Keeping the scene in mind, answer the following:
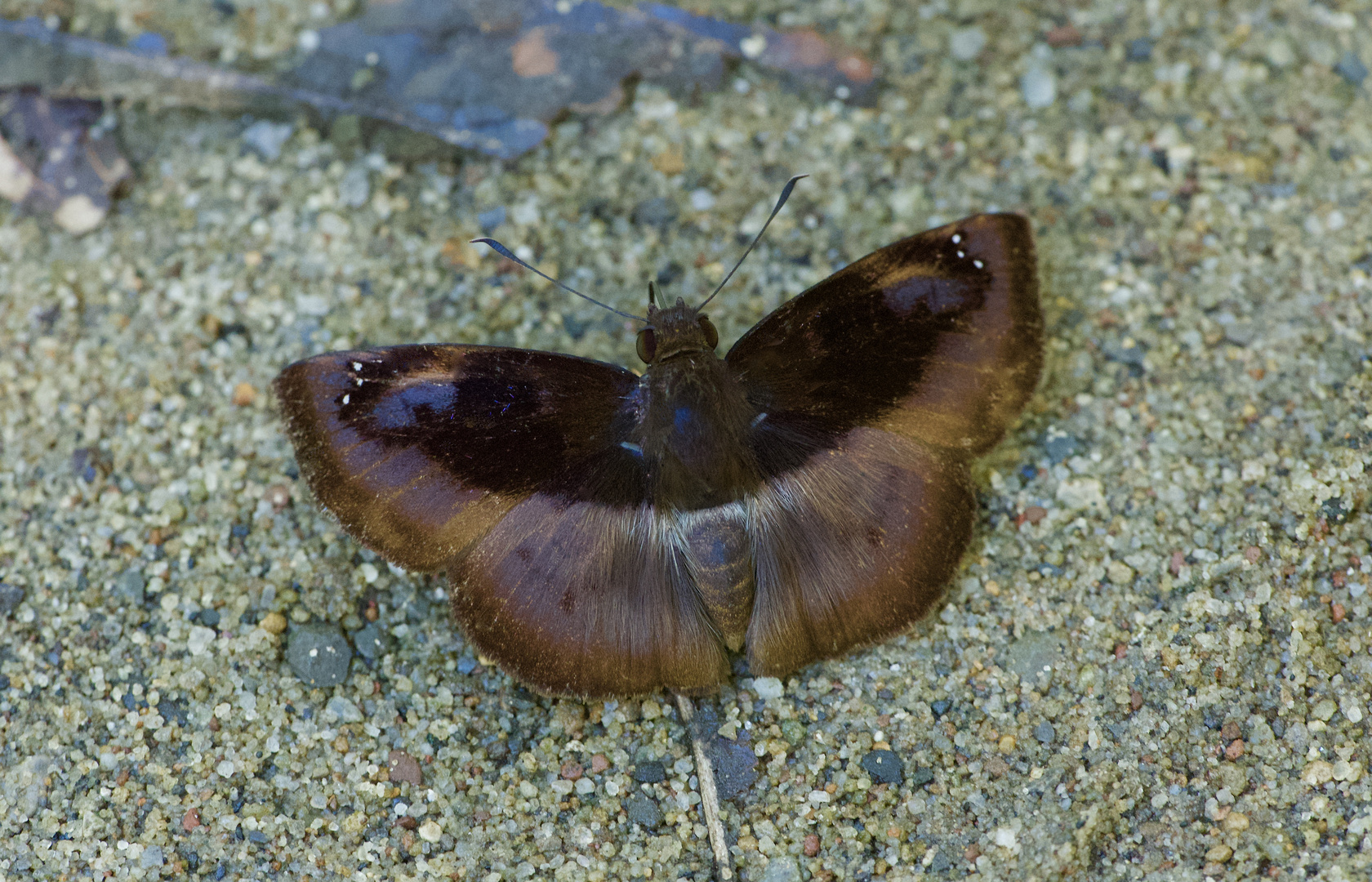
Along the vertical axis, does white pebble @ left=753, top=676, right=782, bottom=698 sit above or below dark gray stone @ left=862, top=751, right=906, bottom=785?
above

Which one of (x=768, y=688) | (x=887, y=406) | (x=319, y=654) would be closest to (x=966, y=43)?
(x=887, y=406)

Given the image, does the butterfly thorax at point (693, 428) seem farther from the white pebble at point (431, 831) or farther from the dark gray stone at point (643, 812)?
the white pebble at point (431, 831)

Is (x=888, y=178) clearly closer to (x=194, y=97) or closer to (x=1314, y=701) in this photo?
(x=1314, y=701)

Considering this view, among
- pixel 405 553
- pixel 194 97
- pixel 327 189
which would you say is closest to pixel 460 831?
pixel 405 553

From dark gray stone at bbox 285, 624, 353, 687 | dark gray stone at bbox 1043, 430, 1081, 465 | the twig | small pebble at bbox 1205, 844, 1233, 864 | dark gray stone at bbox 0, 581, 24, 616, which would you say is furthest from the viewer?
dark gray stone at bbox 1043, 430, 1081, 465

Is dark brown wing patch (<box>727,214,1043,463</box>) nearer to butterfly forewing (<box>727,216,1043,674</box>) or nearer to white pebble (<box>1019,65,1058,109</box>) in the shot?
butterfly forewing (<box>727,216,1043,674</box>)

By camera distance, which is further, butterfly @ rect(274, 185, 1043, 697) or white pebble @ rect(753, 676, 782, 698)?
white pebble @ rect(753, 676, 782, 698)

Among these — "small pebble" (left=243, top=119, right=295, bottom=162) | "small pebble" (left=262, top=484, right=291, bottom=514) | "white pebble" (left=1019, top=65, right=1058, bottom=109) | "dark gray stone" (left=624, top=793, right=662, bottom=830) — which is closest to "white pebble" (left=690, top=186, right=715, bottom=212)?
"white pebble" (left=1019, top=65, right=1058, bottom=109)

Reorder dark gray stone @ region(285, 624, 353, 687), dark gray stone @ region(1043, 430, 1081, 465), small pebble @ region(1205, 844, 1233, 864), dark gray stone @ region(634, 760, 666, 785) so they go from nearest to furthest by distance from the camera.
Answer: small pebble @ region(1205, 844, 1233, 864), dark gray stone @ region(634, 760, 666, 785), dark gray stone @ region(285, 624, 353, 687), dark gray stone @ region(1043, 430, 1081, 465)

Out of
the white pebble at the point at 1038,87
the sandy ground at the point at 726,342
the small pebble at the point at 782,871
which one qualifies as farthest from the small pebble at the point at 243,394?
the white pebble at the point at 1038,87
